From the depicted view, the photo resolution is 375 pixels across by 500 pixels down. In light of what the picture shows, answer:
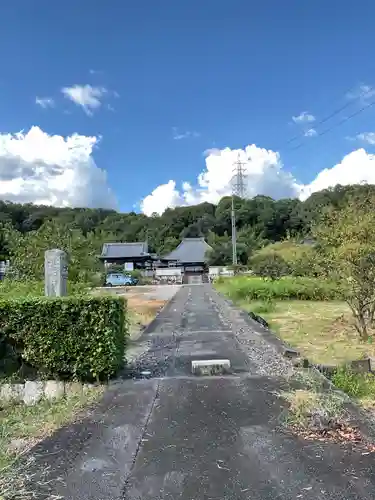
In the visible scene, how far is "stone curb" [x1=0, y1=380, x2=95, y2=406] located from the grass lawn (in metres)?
3.95

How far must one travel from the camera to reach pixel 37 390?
5086 millimetres

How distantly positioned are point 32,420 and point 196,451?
76.7 inches

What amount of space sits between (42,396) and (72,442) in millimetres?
1741

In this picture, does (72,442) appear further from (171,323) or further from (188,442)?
(171,323)

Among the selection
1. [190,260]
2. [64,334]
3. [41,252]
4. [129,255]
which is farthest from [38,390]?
[129,255]

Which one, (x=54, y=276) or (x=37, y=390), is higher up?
(x=54, y=276)

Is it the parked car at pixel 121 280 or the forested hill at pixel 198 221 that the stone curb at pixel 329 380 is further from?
the forested hill at pixel 198 221

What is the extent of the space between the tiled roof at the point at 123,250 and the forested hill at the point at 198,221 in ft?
6.16

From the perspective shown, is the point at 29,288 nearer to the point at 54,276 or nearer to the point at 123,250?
the point at 54,276

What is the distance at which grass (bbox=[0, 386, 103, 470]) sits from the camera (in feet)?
11.1

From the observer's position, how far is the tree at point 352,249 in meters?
8.50

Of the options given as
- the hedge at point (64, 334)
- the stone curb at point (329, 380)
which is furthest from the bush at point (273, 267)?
the hedge at point (64, 334)

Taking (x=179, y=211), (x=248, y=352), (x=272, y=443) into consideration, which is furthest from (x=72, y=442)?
(x=179, y=211)

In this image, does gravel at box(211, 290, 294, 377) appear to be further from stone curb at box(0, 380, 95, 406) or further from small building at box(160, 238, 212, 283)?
small building at box(160, 238, 212, 283)
